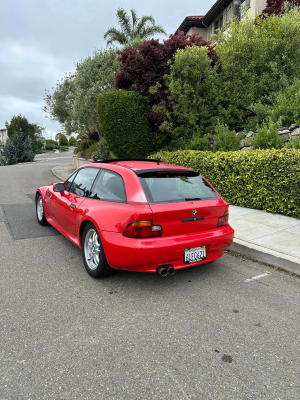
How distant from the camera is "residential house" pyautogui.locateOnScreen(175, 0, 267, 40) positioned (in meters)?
19.5

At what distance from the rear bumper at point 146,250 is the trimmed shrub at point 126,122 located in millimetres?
8320

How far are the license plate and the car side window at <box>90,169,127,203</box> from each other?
944 mm

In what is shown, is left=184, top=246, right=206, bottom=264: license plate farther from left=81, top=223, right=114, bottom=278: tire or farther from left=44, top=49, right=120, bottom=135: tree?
left=44, top=49, right=120, bottom=135: tree

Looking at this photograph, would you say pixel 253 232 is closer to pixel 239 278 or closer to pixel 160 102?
pixel 239 278

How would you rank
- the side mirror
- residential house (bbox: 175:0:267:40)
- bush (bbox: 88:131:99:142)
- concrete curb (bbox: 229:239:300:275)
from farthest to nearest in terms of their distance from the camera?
1. bush (bbox: 88:131:99:142)
2. residential house (bbox: 175:0:267:40)
3. the side mirror
4. concrete curb (bbox: 229:239:300:275)

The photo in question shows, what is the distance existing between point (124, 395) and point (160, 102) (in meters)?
10.2

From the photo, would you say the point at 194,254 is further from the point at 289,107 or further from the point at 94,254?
the point at 289,107

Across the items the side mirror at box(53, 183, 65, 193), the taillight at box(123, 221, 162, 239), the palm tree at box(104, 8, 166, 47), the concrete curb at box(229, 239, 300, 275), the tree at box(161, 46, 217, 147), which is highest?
the palm tree at box(104, 8, 166, 47)

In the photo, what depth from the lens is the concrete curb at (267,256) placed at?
412cm

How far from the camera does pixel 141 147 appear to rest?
1155 cm

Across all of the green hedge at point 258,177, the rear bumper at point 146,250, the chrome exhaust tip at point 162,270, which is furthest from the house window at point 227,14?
the chrome exhaust tip at point 162,270

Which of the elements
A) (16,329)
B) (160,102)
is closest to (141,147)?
(160,102)

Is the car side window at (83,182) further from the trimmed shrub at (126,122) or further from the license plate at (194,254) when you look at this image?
the trimmed shrub at (126,122)

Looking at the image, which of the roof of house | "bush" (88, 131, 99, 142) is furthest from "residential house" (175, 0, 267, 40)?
"bush" (88, 131, 99, 142)
